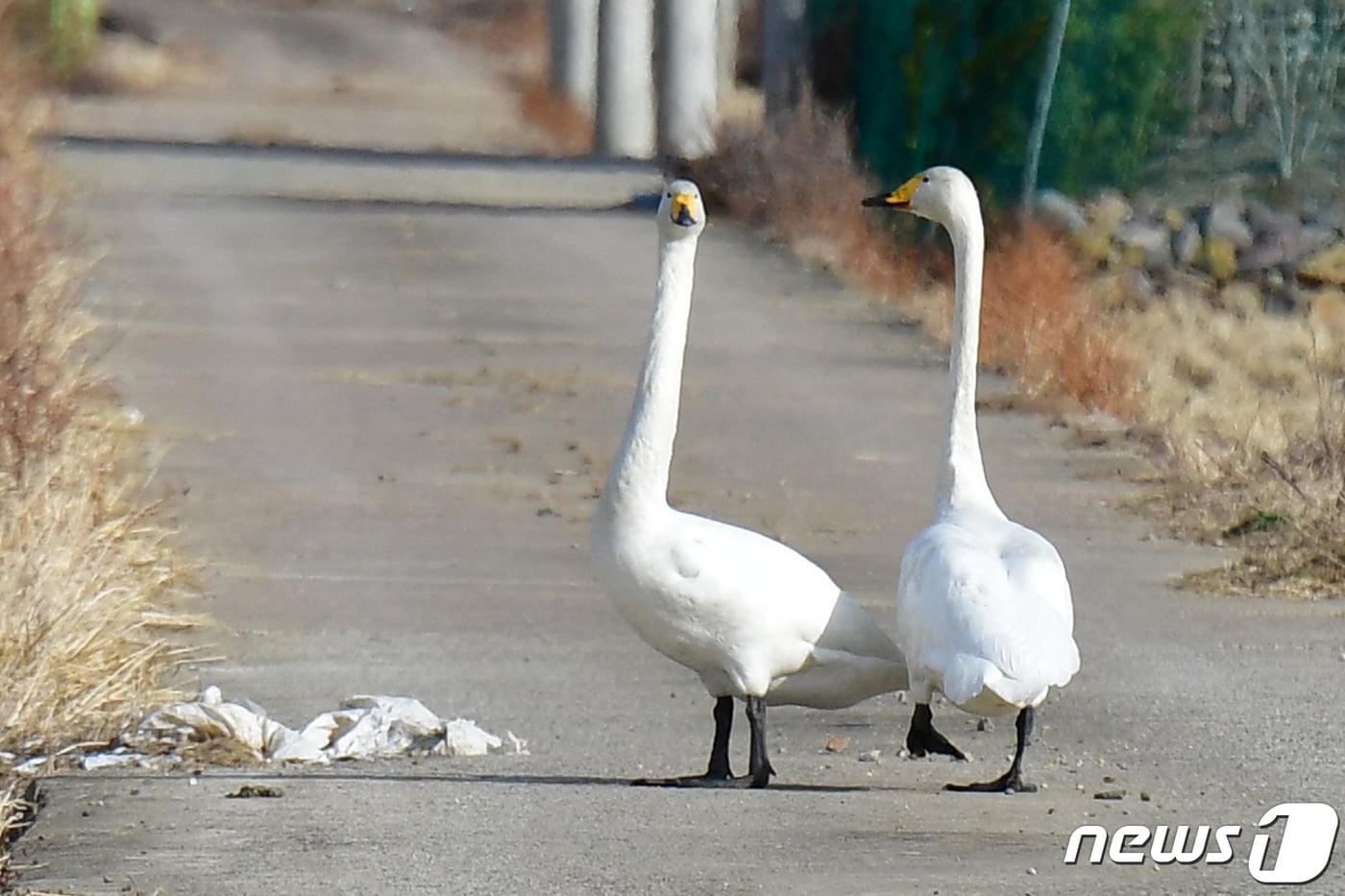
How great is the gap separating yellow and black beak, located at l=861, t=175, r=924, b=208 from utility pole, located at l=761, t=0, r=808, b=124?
1905 cm

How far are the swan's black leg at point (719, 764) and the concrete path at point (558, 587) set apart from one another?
0.07 meters

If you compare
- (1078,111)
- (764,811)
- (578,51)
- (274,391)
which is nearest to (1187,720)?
(764,811)

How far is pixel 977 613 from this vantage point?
712 centimetres

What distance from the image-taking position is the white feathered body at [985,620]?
6.96 meters

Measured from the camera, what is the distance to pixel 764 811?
7422 mm

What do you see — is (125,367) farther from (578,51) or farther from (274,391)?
(578,51)

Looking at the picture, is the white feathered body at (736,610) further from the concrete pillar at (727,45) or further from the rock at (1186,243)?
the concrete pillar at (727,45)

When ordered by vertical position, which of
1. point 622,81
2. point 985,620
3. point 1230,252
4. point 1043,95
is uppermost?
point 985,620

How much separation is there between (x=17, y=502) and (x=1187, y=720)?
4.07 metres

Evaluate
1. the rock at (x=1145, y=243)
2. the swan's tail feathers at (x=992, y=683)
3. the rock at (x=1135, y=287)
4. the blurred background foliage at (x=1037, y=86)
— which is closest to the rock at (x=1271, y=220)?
the rock at (x=1145, y=243)

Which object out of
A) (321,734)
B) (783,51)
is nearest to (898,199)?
(321,734)

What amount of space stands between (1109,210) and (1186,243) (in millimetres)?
897

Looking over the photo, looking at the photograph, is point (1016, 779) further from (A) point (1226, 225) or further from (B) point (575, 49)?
(B) point (575, 49)

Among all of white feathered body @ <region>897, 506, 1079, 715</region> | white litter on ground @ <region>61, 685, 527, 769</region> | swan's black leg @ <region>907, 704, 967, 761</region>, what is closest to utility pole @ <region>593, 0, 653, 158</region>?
white litter on ground @ <region>61, 685, 527, 769</region>
